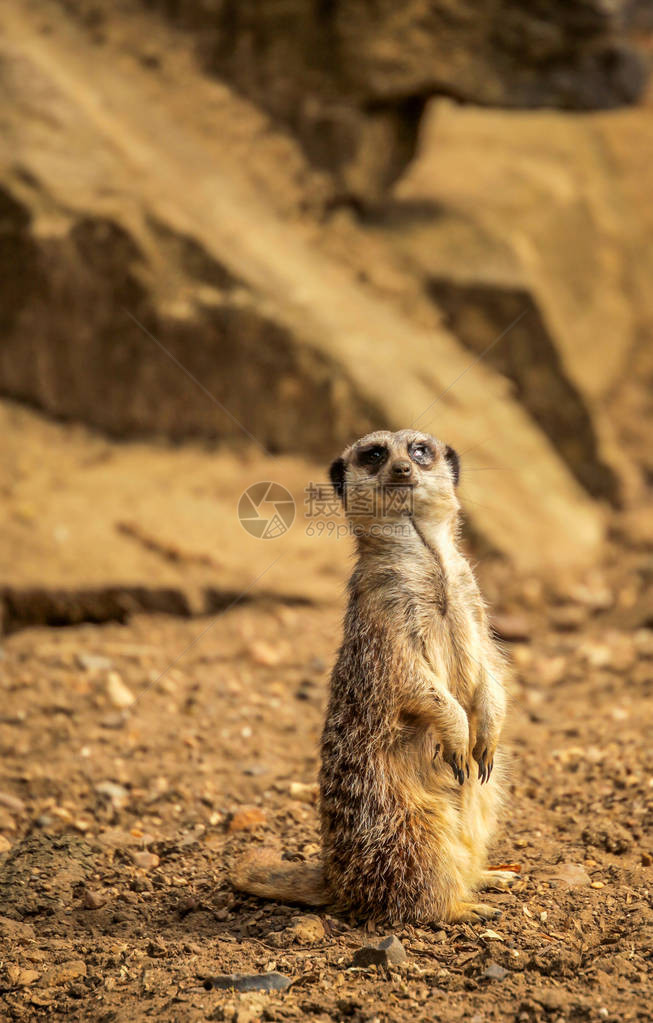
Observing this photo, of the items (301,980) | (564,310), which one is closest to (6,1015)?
(301,980)

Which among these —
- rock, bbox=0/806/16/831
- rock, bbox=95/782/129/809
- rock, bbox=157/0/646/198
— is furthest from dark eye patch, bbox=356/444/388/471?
rock, bbox=157/0/646/198

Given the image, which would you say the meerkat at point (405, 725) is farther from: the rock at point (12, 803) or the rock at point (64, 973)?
the rock at point (12, 803)

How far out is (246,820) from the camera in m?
3.21

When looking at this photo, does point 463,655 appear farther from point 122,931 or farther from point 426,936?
point 122,931

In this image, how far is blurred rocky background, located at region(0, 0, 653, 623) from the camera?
5.29 metres

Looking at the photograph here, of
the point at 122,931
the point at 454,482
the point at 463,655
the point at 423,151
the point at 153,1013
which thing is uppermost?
the point at 423,151

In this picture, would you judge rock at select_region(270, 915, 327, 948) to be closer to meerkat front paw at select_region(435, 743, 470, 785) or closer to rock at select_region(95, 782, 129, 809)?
meerkat front paw at select_region(435, 743, 470, 785)

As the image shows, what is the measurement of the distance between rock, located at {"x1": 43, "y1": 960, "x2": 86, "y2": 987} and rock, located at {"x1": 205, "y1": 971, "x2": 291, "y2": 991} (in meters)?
0.33

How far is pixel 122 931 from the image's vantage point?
2.62 meters

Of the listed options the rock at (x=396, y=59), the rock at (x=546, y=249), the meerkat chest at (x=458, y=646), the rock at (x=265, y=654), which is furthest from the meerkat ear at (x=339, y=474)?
the rock at (x=396, y=59)

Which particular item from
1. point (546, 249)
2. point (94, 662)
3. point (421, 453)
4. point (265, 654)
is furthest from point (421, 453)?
point (546, 249)

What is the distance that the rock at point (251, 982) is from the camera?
7.27 feet

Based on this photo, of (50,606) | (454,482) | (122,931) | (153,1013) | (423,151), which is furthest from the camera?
(423,151)

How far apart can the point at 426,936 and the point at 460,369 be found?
4328 millimetres
